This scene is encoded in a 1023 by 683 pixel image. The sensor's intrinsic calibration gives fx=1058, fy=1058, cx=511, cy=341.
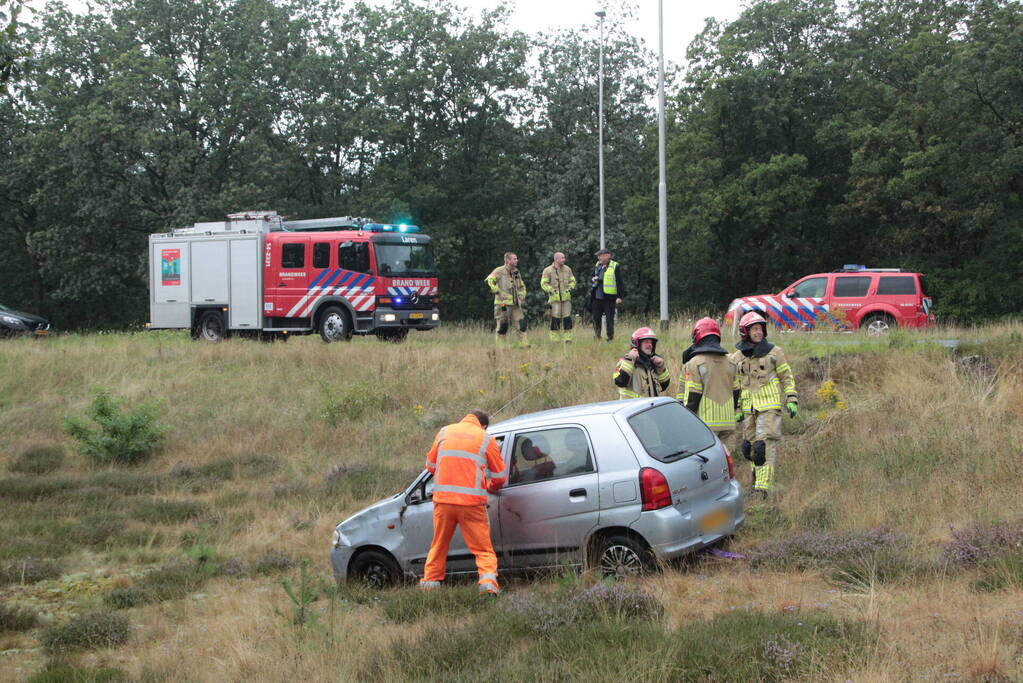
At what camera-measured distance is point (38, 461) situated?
16125 mm

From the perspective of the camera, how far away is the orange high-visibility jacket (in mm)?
7859

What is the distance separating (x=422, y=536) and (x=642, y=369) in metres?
Result: 2.97

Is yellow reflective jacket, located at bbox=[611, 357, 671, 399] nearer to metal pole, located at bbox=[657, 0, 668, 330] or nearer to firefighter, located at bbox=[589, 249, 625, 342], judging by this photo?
firefighter, located at bbox=[589, 249, 625, 342]

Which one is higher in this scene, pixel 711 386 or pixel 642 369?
pixel 642 369

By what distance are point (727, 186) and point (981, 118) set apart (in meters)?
8.77

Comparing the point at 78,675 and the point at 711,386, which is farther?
the point at 711,386

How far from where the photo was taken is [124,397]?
1847cm

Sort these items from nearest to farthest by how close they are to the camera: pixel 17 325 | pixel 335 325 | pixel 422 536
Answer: pixel 422 536
pixel 335 325
pixel 17 325

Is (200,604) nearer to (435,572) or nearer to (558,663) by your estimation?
(435,572)

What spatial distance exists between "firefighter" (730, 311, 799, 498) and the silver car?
1.34m

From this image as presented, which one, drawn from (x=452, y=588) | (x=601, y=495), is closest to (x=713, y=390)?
(x=601, y=495)

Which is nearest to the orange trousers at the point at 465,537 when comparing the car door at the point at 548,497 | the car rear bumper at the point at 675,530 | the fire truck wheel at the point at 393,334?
the car door at the point at 548,497

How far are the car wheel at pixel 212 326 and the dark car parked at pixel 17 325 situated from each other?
Answer: 5.36 m

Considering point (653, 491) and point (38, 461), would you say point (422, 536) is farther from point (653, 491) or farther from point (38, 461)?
point (38, 461)
